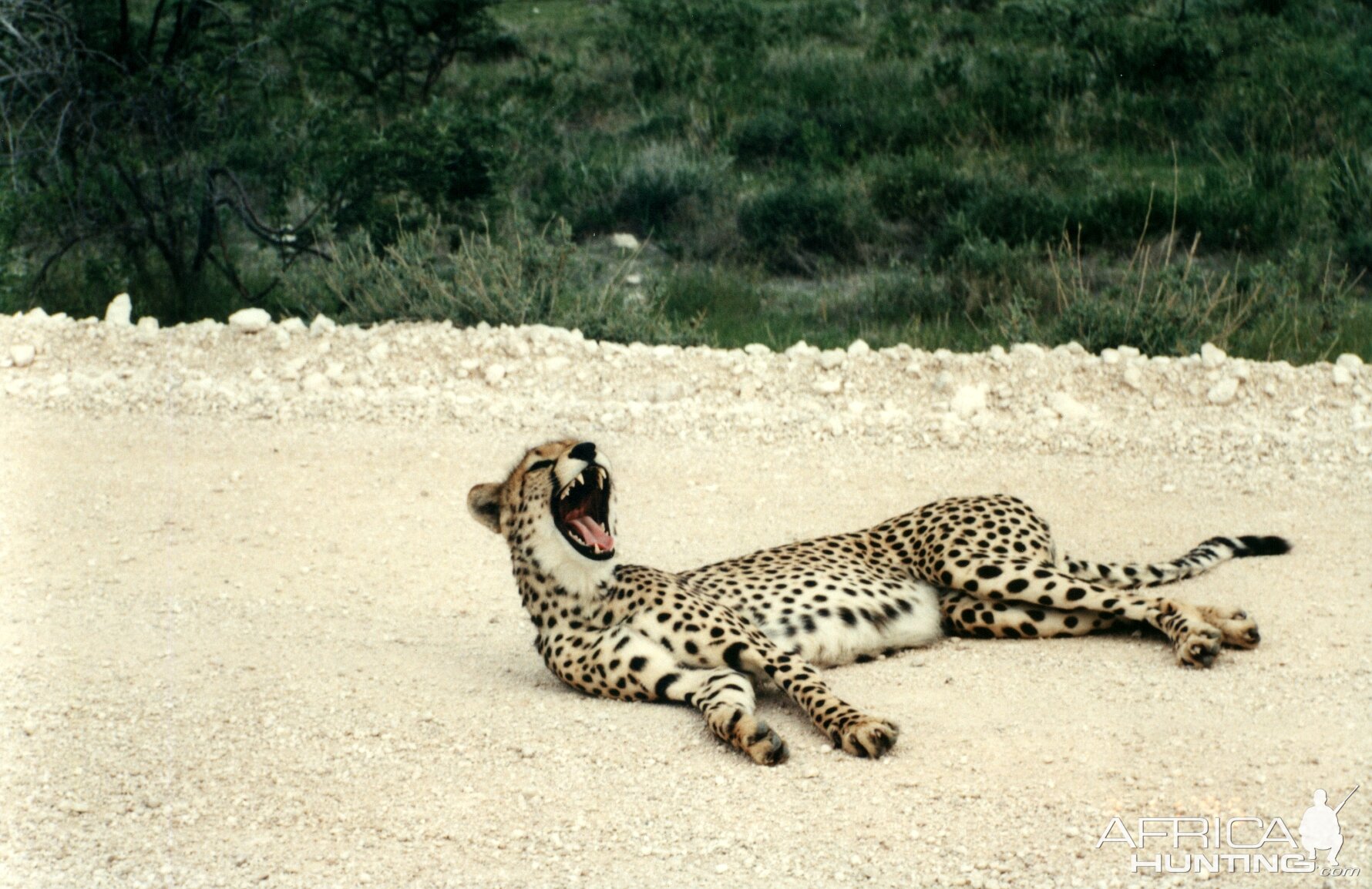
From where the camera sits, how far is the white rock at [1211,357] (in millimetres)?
7059

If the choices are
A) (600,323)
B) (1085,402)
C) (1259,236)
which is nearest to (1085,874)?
(1085,402)

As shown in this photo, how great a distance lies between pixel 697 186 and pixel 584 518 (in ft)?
27.7

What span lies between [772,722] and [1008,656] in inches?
32.1

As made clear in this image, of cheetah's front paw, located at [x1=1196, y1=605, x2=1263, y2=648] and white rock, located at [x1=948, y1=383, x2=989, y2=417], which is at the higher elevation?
cheetah's front paw, located at [x1=1196, y1=605, x2=1263, y2=648]

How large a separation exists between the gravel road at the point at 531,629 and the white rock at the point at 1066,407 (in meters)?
0.05

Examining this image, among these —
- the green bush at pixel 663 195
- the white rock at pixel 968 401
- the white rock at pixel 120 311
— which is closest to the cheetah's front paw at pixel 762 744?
the white rock at pixel 968 401

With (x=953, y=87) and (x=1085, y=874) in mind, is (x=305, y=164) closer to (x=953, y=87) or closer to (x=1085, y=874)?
(x=953, y=87)

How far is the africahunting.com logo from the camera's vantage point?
2834 millimetres

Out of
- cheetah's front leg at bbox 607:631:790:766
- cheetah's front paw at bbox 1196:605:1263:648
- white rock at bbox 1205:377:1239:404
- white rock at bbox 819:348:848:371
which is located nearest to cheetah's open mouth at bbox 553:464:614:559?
cheetah's front leg at bbox 607:631:790:766

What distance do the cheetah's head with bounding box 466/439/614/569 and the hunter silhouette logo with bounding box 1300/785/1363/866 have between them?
170 centimetres

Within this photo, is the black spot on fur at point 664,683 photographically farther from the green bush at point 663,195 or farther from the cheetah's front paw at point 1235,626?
the green bush at point 663,195

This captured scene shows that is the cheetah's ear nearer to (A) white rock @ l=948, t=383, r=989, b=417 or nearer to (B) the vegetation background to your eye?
(A) white rock @ l=948, t=383, r=989, b=417

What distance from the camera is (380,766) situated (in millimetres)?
3490

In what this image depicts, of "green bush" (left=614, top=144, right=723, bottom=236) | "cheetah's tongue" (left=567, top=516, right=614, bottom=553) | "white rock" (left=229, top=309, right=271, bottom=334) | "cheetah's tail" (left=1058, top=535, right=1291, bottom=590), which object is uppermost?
"cheetah's tongue" (left=567, top=516, right=614, bottom=553)
